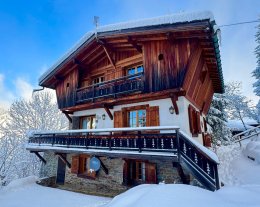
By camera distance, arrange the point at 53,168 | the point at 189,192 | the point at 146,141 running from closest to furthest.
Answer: the point at 189,192 < the point at 146,141 < the point at 53,168

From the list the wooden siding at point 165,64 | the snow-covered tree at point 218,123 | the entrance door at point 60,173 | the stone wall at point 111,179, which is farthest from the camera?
the snow-covered tree at point 218,123

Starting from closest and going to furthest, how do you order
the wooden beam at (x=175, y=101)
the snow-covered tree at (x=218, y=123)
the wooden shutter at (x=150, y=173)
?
the wooden shutter at (x=150, y=173), the wooden beam at (x=175, y=101), the snow-covered tree at (x=218, y=123)

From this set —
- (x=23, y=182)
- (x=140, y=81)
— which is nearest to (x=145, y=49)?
(x=140, y=81)

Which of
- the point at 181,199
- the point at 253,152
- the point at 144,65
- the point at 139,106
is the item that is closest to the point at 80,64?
the point at 144,65

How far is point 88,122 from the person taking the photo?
14258 mm

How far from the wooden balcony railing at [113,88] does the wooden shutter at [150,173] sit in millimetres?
3988

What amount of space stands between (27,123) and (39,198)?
1729 centimetres

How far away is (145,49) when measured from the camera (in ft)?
35.6

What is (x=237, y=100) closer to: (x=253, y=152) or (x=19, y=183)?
(x=253, y=152)

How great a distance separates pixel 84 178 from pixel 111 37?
886cm

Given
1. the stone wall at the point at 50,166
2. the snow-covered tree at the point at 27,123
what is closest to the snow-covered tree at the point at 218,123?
the stone wall at the point at 50,166

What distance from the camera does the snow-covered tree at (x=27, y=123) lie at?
22.0 meters

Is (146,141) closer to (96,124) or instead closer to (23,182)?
(96,124)

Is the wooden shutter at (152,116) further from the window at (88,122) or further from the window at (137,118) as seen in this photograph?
the window at (88,122)
